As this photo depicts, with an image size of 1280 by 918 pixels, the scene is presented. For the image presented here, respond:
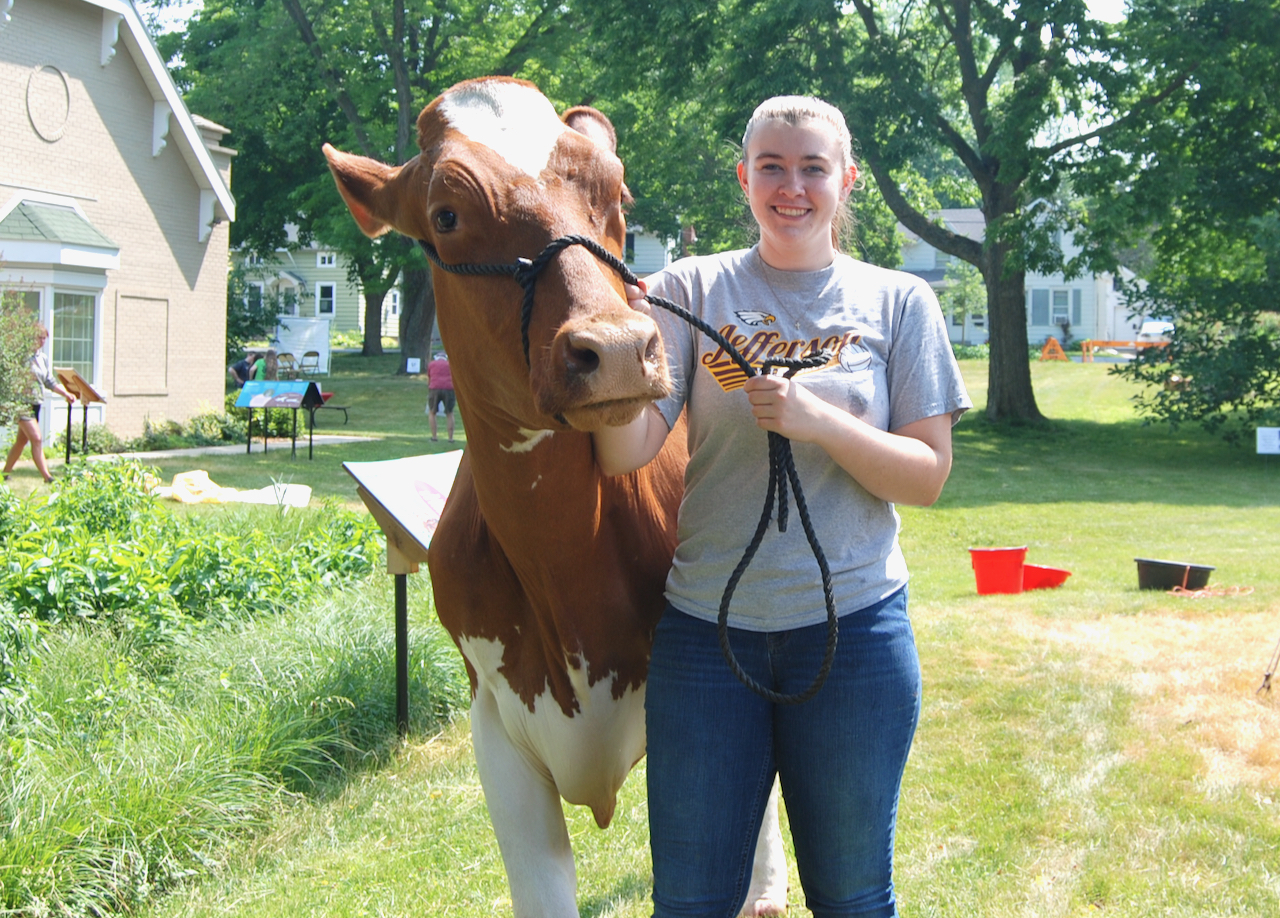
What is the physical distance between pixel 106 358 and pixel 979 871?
1847cm

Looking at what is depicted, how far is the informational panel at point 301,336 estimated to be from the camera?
127ft

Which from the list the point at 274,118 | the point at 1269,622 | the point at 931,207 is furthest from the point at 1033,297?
the point at 1269,622

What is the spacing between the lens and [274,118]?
1312 inches

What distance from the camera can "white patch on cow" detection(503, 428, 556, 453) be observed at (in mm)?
2412

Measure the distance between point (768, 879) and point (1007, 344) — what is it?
2067 centimetres

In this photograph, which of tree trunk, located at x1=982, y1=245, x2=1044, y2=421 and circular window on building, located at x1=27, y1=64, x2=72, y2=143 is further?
tree trunk, located at x1=982, y1=245, x2=1044, y2=421

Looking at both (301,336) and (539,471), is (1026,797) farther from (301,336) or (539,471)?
(301,336)

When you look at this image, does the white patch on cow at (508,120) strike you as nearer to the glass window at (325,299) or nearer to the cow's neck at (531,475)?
the cow's neck at (531,475)

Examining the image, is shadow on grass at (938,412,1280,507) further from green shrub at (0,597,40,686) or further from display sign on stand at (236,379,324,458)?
green shrub at (0,597,40,686)

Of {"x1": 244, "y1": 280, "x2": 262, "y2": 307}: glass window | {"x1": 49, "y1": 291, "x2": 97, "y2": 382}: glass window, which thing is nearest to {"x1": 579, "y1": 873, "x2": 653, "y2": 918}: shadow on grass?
{"x1": 49, "y1": 291, "x2": 97, "y2": 382}: glass window

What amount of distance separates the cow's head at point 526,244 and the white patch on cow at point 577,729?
2.46 feet

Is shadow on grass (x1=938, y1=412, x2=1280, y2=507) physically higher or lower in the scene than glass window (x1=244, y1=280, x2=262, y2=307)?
lower

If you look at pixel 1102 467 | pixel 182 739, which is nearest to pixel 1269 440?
pixel 1102 467

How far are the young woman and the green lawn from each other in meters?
1.80
